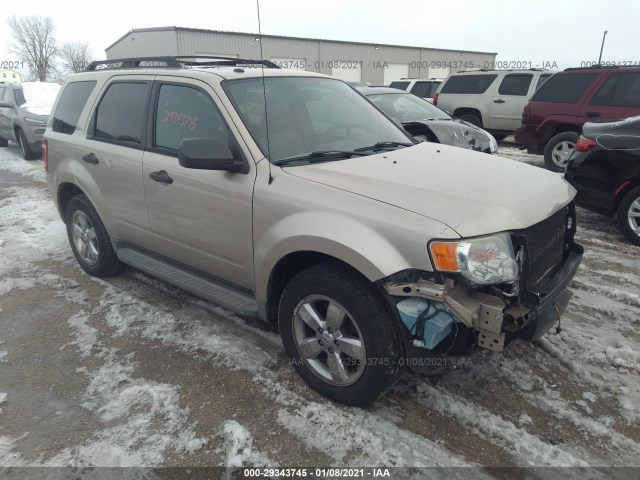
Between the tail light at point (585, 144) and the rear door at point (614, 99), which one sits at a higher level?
the rear door at point (614, 99)

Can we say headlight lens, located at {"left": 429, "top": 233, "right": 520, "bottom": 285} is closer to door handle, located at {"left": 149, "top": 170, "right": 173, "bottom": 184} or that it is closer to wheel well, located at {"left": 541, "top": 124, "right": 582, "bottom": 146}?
door handle, located at {"left": 149, "top": 170, "right": 173, "bottom": 184}

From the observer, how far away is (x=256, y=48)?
1104 inches

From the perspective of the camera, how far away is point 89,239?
460cm

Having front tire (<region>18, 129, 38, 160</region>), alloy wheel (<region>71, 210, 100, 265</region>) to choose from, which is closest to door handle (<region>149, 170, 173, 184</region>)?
alloy wheel (<region>71, 210, 100, 265</region>)

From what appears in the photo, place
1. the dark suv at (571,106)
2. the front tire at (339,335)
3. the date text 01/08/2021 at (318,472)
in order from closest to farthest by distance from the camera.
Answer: the date text 01/08/2021 at (318,472), the front tire at (339,335), the dark suv at (571,106)

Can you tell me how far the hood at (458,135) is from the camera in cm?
745

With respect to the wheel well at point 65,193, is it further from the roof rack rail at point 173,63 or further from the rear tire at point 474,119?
the rear tire at point 474,119

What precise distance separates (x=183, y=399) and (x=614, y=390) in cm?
267

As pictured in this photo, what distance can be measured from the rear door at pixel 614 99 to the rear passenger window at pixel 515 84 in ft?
12.3

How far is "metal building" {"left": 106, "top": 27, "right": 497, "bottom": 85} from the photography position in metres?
26.5

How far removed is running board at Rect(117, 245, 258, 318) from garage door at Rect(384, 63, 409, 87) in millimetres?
35065

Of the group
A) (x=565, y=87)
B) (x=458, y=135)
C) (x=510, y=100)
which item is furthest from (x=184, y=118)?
(x=510, y=100)

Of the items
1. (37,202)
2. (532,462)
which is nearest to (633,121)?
(532,462)

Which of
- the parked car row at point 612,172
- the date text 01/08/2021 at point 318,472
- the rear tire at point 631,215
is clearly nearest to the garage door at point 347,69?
the parked car row at point 612,172
